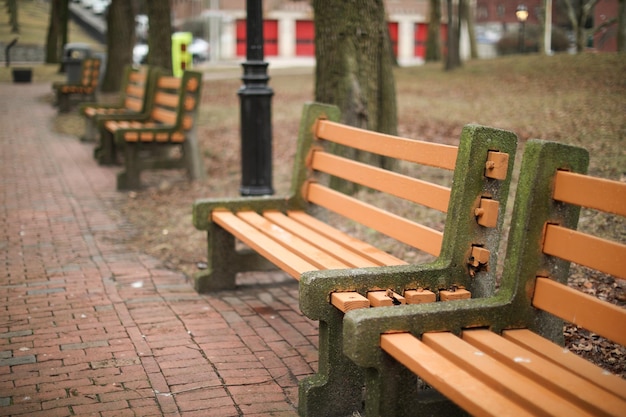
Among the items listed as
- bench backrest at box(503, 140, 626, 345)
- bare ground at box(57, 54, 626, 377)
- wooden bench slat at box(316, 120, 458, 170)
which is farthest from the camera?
bare ground at box(57, 54, 626, 377)

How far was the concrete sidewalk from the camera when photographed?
389 centimetres

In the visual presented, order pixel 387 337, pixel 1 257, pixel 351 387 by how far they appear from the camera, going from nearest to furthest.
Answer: pixel 387 337 → pixel 351 387 → pixel 1 257

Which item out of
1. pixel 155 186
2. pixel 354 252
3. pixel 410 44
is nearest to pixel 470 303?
pixel 354 252

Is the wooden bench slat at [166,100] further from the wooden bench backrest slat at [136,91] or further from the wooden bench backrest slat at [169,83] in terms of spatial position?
the wooden bench backrest slat at [136,91]

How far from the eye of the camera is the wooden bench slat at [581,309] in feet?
9.17

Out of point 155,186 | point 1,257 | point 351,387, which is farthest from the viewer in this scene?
point 155,186

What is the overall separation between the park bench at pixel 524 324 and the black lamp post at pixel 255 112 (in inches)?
144

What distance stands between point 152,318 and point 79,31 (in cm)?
4666

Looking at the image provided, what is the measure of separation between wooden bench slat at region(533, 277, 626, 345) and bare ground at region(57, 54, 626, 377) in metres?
1.00

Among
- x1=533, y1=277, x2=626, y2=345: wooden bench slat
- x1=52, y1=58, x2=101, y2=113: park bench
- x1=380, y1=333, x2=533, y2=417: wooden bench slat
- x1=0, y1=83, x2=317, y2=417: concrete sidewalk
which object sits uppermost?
x1=52, y1=58, x2=101, y2=113: park bench

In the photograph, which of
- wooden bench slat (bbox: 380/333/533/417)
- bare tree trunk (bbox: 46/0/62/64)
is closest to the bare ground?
wooden bench slat (bbox: 380/333/533/417)

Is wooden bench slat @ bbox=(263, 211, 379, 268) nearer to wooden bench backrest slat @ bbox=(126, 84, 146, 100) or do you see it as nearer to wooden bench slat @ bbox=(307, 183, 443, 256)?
wooden bench slat @ bbox=(307, 183, 443, 256)

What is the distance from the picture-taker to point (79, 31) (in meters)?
48.7

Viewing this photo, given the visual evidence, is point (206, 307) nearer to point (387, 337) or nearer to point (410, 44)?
point (387, 337)
